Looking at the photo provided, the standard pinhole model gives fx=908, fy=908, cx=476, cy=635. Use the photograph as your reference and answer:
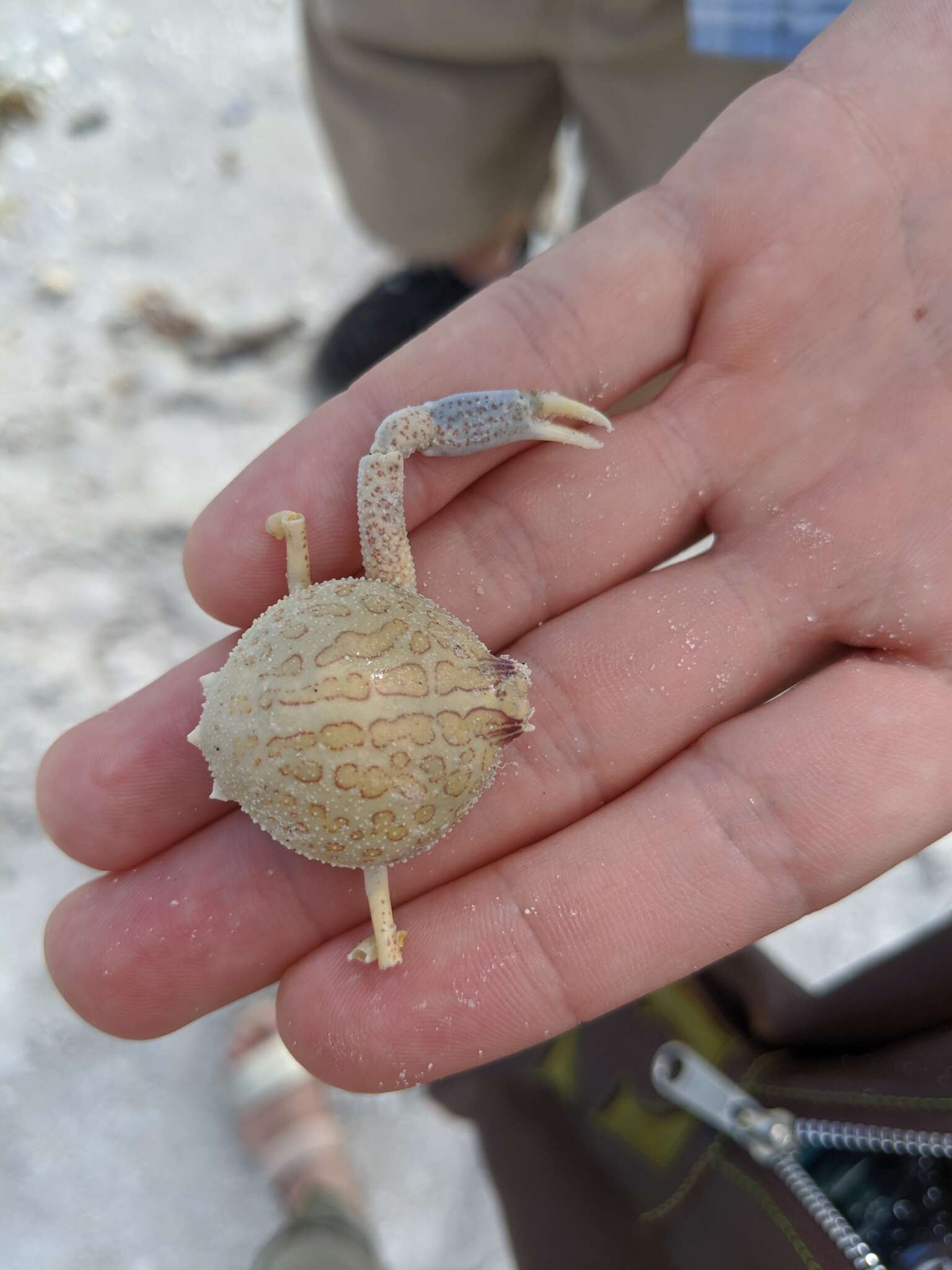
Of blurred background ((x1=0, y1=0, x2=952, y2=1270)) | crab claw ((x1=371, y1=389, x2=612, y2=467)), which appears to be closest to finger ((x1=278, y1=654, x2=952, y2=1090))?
blurred background ((x1=0, y1=0, x2=952, y2=1270))

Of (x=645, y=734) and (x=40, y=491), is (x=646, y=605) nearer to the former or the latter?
(x=645, y=734)

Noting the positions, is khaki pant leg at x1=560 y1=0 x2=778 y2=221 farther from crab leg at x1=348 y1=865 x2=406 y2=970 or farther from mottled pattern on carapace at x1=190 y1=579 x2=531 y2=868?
crab leg at x1=348 y1=865 x2=406 y2=970

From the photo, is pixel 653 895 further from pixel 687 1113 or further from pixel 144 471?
pixel 144 471

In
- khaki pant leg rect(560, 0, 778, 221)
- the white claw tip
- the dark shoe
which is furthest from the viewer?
the dark shoe

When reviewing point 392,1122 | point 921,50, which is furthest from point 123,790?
point 921,50

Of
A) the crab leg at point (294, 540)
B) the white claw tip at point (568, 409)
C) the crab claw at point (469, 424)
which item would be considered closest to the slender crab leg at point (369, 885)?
the crab leg at point (294, 540)

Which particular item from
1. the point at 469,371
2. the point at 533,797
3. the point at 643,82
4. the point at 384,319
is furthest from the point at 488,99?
the point at 533,797

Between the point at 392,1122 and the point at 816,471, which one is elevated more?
the point at 816,471
